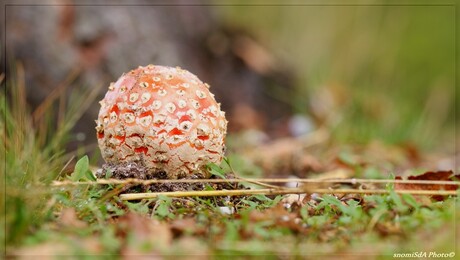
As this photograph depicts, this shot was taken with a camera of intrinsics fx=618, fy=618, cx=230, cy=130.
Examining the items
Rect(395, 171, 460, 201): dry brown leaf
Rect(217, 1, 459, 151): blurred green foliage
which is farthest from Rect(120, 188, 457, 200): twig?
Rect(217, 1, 459, 151): blurred green foliage

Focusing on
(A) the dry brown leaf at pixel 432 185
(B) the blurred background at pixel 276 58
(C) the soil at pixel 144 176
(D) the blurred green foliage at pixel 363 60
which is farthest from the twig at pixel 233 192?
(D) the blurred green foliage at pixel 363 60

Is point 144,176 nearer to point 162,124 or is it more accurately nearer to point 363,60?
point 162,124

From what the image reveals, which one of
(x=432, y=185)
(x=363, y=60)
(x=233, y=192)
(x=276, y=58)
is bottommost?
(x=233, y=192)

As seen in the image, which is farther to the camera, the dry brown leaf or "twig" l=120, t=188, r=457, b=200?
the dry brown leaf

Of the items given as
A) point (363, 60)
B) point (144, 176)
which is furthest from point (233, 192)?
point (363, 60)

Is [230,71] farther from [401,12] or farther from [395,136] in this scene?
[401,12]

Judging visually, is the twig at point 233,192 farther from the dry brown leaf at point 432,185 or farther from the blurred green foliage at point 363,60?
the blurred green foliage at point 363,60

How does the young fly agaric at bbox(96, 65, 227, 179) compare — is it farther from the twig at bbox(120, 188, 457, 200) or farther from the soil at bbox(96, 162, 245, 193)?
the twig at bbox(120, 188, 457, 200)
